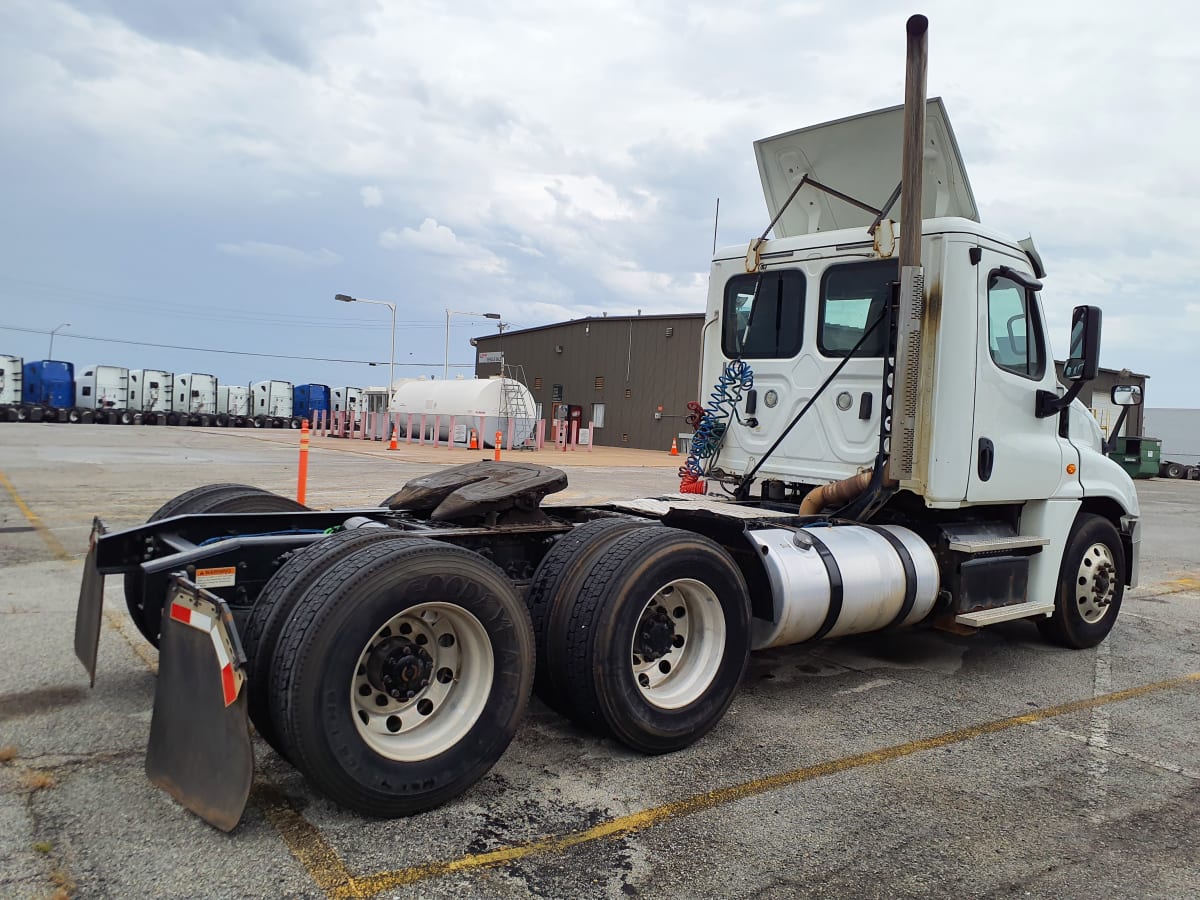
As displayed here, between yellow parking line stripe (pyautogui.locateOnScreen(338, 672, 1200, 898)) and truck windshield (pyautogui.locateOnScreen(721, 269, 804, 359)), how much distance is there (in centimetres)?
269

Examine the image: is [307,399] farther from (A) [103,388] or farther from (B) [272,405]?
(A) [103,388]

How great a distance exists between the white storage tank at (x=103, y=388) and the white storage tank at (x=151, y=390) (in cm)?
70

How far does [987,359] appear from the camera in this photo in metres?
5.39

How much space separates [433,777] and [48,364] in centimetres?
5460

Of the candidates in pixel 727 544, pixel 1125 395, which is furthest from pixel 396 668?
pixel 1125 395

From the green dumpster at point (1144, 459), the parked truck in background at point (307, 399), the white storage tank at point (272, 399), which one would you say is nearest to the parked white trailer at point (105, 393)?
the white storage tank at point (272, 399)

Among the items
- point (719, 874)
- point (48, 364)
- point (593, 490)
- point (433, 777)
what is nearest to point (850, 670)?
point (719, 874)

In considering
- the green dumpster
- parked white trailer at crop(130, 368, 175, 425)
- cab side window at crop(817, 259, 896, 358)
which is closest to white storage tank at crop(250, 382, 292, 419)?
parked white trailer at crop(130, 368, 175, 425)

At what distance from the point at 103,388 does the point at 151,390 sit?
2864 mm

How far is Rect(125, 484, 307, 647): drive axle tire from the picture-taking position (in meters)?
4.61

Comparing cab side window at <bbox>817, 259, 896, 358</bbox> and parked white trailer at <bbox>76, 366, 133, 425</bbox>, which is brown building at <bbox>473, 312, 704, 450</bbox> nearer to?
parked white trailer at <bbox>76, 366, 133, 425</bbox>

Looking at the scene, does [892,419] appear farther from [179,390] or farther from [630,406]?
[179,390]

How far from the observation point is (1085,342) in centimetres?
555

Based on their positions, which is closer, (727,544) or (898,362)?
(727,544)
